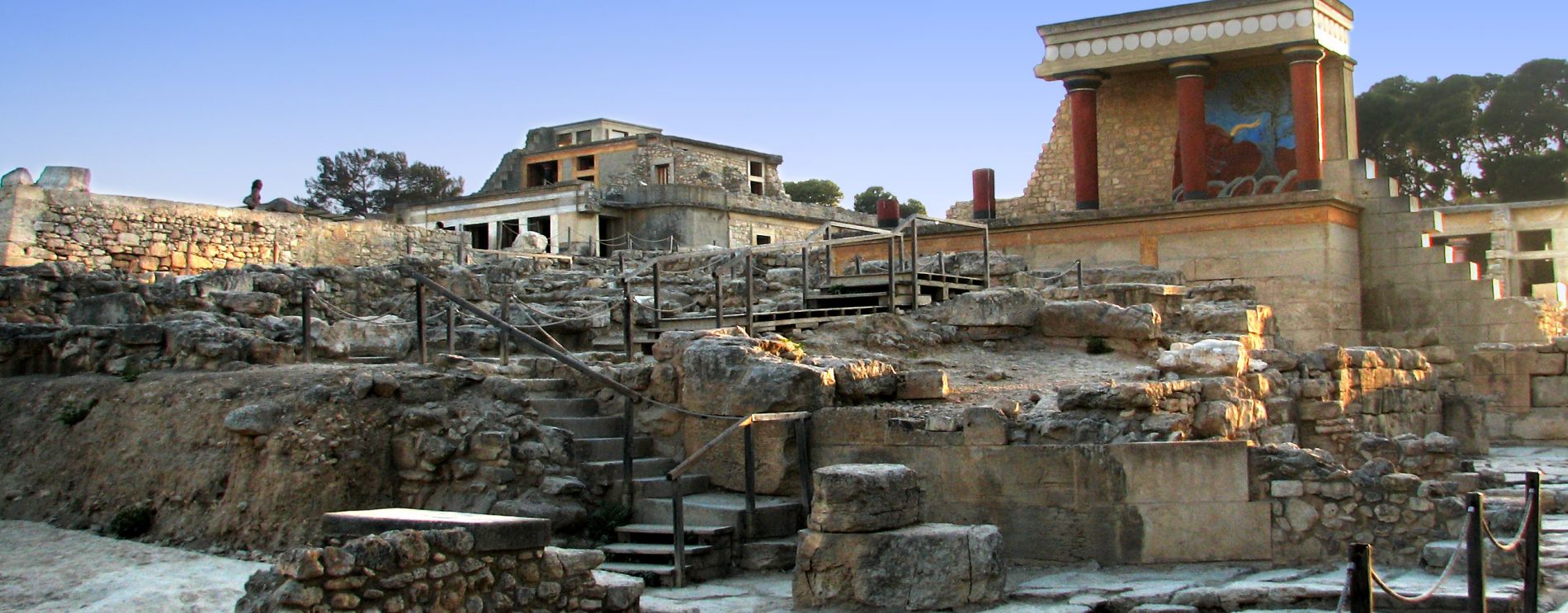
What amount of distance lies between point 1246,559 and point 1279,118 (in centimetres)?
1450

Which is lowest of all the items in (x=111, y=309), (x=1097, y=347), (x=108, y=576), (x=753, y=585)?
(x=753, y=585)

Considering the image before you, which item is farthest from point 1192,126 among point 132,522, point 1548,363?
point 132,522

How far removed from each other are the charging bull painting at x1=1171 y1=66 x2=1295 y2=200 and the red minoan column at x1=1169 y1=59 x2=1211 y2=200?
747 millimetres

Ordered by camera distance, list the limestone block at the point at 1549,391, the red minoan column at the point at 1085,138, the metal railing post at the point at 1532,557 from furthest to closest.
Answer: the red minoan column at the point at 1085,138
the limestone block at the point at 1549,391
the metal railing post at the point at 1532,557

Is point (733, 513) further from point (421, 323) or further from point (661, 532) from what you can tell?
point (421, 323)

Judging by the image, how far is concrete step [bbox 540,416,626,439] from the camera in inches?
427

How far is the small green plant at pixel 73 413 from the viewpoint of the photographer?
11.5 meters

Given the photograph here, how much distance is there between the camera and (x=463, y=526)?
24.3ft

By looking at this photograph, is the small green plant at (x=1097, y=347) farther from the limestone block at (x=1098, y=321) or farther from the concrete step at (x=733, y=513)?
the concrete step at (x=733, y=513)

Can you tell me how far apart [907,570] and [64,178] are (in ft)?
64.2

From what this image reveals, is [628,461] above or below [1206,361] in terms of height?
below

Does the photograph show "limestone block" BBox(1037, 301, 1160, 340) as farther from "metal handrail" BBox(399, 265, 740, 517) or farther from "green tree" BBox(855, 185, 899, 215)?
"green tree" BBox(855, 185, 899, 215)

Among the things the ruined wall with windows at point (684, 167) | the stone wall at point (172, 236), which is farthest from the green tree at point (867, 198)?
the stone wall at point (172, 236)

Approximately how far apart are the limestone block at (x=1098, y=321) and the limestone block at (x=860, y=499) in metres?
5.83
